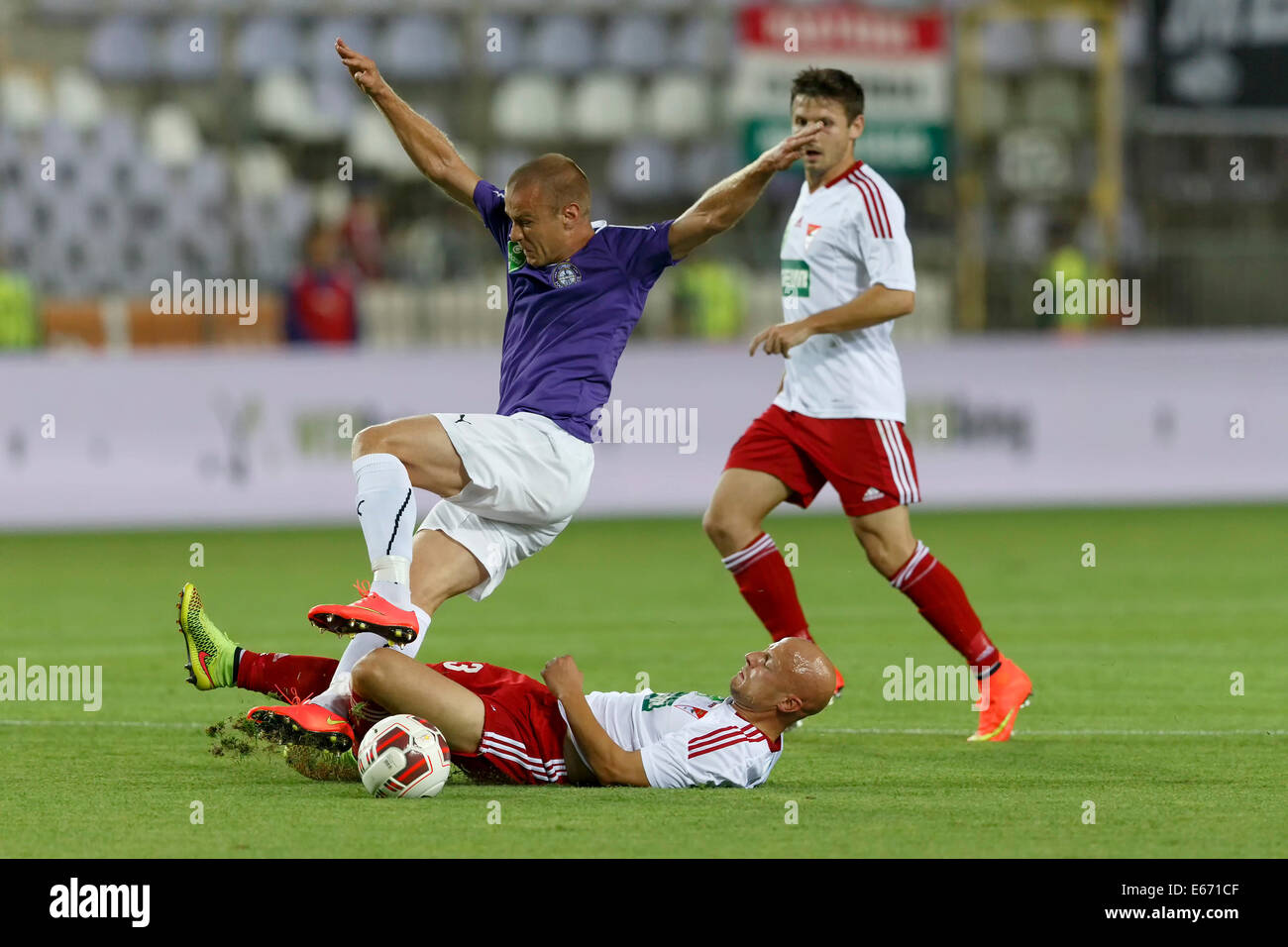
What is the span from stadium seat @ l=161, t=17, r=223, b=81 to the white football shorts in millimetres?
18640

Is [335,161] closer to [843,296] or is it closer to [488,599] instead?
[488,599]

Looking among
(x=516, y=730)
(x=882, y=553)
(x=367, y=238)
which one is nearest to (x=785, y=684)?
(x=516, y=730)

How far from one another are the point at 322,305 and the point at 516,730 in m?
13.0

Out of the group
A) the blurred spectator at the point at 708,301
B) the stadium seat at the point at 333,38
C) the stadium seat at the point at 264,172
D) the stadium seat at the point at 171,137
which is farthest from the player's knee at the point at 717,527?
the stadium seat at the point at 333,38

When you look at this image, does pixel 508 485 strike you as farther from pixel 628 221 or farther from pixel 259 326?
pixel 628 221

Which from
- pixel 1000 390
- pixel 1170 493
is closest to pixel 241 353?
pixel 1000 390

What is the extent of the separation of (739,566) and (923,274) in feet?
46.9

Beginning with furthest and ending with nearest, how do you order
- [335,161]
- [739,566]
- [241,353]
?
[335,161] → [241,353] → [739,566]

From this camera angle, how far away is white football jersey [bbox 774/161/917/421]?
895 centimetres

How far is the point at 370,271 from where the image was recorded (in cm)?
2162

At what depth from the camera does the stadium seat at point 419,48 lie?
83.4 feet

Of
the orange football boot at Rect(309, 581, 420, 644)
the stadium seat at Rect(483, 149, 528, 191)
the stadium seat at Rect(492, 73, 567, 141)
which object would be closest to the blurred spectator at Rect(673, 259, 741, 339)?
the stadium seat at Rect(483, 149, 528, 191)

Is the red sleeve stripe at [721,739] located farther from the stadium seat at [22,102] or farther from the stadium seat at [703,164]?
the stadium seat at [22,102]

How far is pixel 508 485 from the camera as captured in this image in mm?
7395
